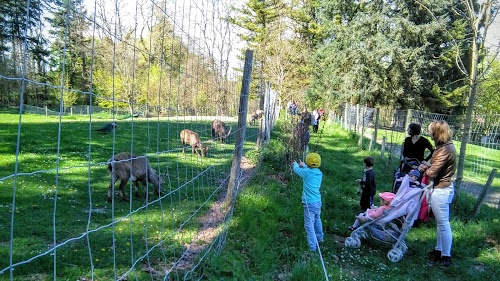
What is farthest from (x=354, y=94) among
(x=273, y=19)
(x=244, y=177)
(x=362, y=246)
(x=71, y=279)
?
(x=71, y=279)

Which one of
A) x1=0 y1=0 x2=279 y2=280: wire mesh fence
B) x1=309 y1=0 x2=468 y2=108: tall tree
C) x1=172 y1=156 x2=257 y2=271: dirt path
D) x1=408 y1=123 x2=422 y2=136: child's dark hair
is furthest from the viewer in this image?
x1=309 y1=0 x2=468 y2=108: tall tree

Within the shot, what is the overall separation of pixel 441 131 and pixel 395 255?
5.92 feet

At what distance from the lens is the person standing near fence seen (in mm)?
4562

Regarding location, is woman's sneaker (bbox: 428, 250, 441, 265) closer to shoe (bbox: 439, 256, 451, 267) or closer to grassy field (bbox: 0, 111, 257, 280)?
Result: shoe (bbox: 439, 256, 451, 267)

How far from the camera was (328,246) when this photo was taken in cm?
487

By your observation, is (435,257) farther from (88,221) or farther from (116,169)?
(116,169)

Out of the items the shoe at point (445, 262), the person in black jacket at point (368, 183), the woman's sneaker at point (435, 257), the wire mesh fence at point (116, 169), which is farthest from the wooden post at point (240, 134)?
the shoe at point (445, 262)

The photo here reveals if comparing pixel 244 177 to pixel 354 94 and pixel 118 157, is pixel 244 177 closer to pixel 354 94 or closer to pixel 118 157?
pixel 118 157

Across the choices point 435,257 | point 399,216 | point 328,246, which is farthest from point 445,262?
point 328,246

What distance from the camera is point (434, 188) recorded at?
4680 mm

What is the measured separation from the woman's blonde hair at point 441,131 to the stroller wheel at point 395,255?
5.36ft

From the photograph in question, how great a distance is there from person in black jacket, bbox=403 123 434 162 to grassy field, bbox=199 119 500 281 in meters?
1.26

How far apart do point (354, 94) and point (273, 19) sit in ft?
41.5

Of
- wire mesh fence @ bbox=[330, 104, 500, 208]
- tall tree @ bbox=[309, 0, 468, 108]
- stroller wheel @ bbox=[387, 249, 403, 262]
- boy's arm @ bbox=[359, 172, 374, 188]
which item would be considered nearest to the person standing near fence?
stroller wheel @ bbox=[387, 249, 403, 262]
